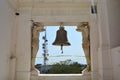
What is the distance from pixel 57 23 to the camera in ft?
18.5

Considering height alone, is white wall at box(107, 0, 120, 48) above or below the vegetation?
above

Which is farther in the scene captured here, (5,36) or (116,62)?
(5,36)

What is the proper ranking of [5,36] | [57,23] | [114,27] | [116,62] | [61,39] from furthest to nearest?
[57,23]
[61,39]
[114,27]
[5,36]
[116,62]

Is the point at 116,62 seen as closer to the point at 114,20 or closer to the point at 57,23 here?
the point at 114,20

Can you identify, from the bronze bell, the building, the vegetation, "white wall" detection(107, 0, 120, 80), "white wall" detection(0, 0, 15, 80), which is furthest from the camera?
the vegetation

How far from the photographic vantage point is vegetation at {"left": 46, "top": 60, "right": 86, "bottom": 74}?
5.63 metres

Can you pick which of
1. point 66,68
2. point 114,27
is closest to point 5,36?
point 66,68

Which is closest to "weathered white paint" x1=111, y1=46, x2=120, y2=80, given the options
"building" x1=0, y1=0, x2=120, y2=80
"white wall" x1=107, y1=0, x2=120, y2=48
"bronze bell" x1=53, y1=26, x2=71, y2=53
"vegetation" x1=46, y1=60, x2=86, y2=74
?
"building" x1=0, y1=0, x2=120, y2=80

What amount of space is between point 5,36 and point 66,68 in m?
1.82

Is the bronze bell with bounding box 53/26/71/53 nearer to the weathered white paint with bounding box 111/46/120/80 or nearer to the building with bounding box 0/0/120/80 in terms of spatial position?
the building with bounding box 0/0/120/80

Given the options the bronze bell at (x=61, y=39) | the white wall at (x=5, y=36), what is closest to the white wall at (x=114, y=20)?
the bronze bell at (x=61, y=39)

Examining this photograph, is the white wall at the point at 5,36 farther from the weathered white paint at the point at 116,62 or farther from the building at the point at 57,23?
the weathered white paint at the point at 116,62

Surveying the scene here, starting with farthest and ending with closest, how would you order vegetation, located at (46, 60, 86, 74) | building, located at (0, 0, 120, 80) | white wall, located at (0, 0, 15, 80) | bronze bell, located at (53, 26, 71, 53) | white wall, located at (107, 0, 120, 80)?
vegetation, located at (46, 60, 86, 74) → bronze bell, located at (53, 26, 71, 53) → building, located at (0, 0, 120, 80) → white wall, located at (107, 0, 120, 80) → white wall, located at (0, 0, 15, 80)

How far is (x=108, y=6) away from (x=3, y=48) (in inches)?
94.6
